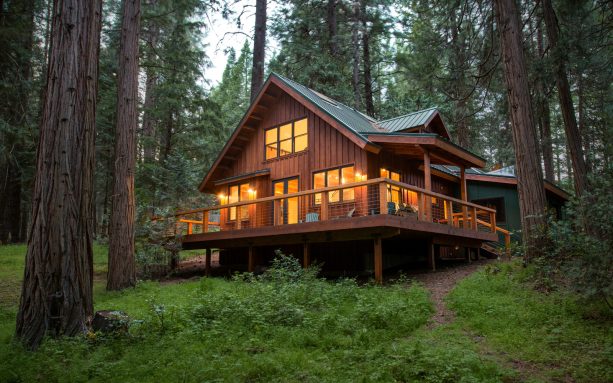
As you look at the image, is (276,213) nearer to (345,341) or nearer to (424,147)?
(424,147)

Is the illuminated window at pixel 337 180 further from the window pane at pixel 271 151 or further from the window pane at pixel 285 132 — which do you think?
the window pane at pixel 271 151

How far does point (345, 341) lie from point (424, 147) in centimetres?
907

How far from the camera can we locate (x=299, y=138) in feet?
56.9

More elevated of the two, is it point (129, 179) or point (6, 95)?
point (6, 95)

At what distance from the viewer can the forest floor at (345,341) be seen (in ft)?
17.5

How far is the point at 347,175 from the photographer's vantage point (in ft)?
51.0

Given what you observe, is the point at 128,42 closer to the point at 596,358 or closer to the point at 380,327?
the point at 380,327

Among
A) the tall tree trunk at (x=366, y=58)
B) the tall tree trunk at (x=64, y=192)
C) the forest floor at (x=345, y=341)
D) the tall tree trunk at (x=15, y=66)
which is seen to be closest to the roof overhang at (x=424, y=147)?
the forest floor at (x=345, y=341)

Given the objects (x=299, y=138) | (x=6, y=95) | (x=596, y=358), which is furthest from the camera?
(x=299, y=138)

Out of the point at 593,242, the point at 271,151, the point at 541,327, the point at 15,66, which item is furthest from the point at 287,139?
the point at 593,242

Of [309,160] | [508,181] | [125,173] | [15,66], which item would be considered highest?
[15,66]

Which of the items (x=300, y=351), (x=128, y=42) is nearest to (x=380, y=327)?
(x=300, y=351)

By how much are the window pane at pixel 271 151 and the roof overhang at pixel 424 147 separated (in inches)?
192

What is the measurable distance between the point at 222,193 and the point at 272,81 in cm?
572
